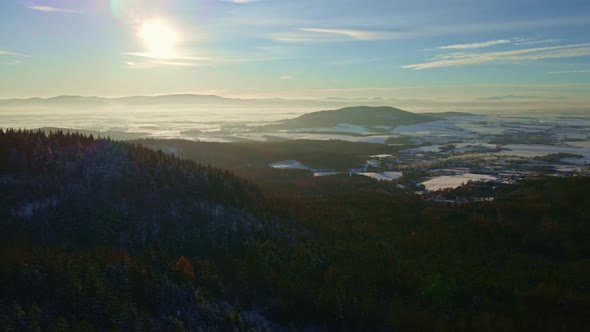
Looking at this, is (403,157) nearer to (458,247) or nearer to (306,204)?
(306,204)

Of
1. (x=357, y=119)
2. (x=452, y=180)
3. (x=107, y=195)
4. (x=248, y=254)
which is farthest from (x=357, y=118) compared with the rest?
(x=248, y=254)

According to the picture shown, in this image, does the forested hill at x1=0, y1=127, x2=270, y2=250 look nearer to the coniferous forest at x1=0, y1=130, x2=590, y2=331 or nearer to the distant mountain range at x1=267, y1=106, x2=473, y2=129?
the coniferous forest at x1=0, y1=130, x2=590, y2=331

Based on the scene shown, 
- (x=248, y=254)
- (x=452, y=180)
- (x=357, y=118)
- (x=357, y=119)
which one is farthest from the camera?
(x=357, y=118)

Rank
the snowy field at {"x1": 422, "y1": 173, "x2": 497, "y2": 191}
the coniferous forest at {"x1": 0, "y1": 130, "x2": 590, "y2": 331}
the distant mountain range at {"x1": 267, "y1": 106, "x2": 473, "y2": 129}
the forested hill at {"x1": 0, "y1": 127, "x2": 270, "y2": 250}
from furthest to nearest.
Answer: the distant mountain range at {"x1": 267, "y1": 106, "x2": 473, "y2": 129}
the snowy field at {"x1": 422, "y1": 173, "x2": 497, "y2": 191}
the forested hill at {"x1": 0, "y1": 127, "x2": 270, "y2": 250}
the coniferous forest at {"x1": 0, "y1": 130, "x2": 590, "y2": 331}

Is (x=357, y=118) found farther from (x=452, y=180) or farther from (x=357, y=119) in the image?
(x=452, y=180)

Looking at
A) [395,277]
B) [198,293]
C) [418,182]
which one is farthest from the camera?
[418,182]

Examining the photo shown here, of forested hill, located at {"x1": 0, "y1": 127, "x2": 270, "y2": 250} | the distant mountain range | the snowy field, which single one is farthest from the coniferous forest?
the distant mountain range

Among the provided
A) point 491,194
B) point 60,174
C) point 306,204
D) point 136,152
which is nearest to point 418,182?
point 491,194

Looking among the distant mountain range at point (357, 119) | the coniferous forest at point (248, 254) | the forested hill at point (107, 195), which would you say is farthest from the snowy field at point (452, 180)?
the distant mountain range at point (357, 119)

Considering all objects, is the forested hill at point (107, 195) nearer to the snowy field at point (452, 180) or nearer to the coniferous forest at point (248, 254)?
the coniferous forest at point (248, 254)
